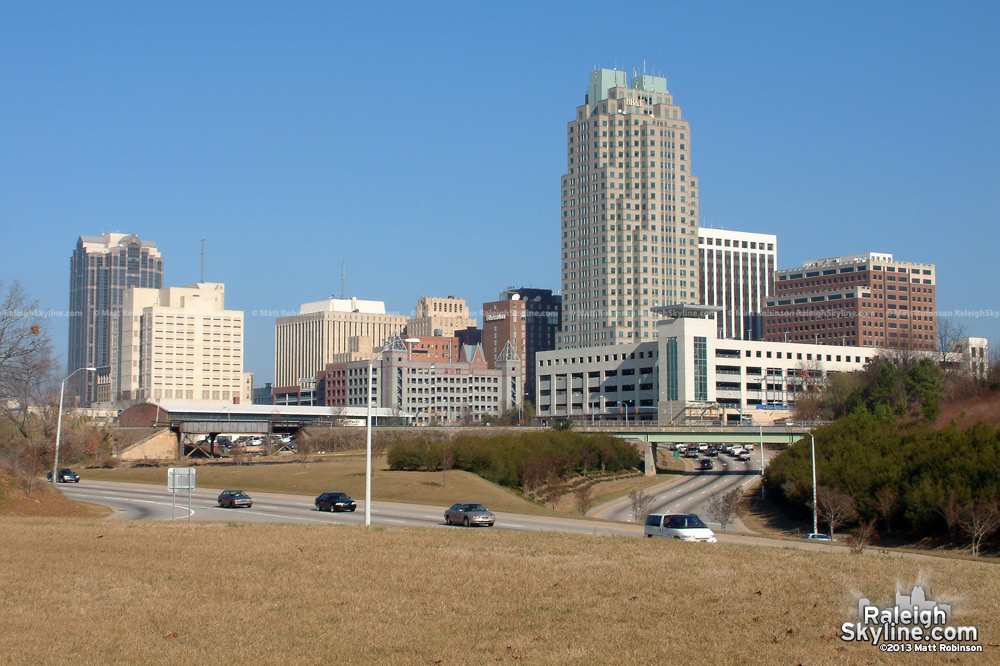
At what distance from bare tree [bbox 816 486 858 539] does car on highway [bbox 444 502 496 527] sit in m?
26.9

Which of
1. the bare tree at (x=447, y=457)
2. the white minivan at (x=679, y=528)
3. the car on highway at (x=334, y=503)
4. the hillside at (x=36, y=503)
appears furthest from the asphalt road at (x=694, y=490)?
the hillside at (x=36, y=503)

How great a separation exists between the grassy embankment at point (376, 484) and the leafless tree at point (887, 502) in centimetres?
2157

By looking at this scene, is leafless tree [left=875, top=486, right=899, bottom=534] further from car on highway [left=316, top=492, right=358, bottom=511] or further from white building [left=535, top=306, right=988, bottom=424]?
white building [left=535, top=306, right=988, bottom=424]

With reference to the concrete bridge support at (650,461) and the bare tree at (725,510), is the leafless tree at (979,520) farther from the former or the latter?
the concrete bridge support at (650,461)

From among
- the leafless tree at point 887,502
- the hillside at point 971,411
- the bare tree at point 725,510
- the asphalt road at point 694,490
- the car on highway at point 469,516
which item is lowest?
the asphalt road at point 694,490

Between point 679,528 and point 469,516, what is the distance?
1406 centimetres

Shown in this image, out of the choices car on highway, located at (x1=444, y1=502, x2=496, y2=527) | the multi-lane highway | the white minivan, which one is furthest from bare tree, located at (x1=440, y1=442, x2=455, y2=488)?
the white minivan

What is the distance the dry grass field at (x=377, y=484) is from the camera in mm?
77875

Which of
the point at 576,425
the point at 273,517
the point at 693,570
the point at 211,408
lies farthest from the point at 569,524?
the point at 211,408

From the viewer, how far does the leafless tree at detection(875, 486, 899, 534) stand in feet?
222

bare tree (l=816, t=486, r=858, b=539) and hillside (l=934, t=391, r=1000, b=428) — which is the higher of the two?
hillside (l=934, t=391, r=1000, b=428)

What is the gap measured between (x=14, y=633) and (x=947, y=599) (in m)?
17.7

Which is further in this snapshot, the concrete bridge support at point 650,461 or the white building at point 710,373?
the white building at point 710,373

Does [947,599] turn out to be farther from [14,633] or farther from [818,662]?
[14,633]
